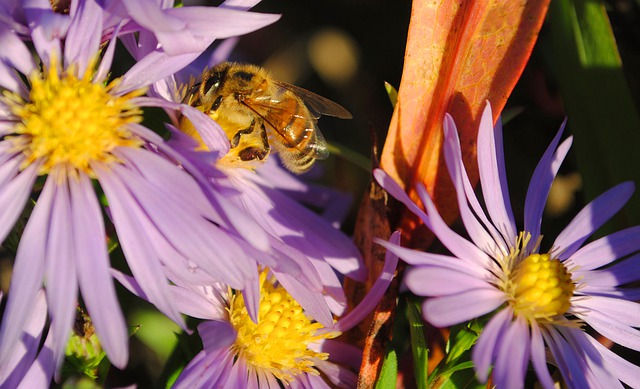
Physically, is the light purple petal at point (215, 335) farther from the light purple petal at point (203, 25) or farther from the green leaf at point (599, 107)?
the green leaf at point (599, 107)

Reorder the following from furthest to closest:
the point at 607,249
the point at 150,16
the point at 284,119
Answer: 1. the point at 284,119
2. the point at 607,249
3. the point at 150,16

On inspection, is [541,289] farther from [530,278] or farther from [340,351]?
[340,351]

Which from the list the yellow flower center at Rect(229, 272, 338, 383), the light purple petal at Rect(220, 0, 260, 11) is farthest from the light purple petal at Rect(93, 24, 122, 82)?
the yellow flower center at Rect(229, 272, 338, 383)

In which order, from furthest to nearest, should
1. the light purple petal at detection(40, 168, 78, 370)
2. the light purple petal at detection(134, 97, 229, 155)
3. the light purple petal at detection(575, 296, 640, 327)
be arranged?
1. the light purple petal at detection(575, 296, 640, 327)
2. the light purple petal at detection(134, 97, 229, 155)
3. the light purple petal at detection(40, 168, 78, 370)

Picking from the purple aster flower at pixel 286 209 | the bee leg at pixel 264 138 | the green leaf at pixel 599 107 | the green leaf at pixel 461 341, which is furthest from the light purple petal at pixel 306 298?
the green leaf at pixel 599 107

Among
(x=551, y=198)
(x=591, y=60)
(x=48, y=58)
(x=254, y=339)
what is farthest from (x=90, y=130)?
(x=551, y=198)

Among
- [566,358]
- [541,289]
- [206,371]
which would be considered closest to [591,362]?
[566,358]

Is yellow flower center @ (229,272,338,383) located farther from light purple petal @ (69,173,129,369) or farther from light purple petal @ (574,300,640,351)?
light purple petal @ (574,300,640,351)
